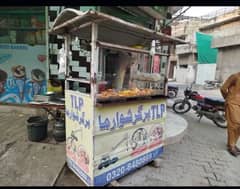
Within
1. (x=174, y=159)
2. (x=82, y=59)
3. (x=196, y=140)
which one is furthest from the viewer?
(x=196, y=140)

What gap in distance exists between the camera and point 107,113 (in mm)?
1950

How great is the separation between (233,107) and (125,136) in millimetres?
2124

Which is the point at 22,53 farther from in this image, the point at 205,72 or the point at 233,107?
the point at 205,72

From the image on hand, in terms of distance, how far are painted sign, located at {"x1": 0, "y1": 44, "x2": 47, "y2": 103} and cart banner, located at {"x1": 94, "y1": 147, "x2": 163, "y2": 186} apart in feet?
10.5

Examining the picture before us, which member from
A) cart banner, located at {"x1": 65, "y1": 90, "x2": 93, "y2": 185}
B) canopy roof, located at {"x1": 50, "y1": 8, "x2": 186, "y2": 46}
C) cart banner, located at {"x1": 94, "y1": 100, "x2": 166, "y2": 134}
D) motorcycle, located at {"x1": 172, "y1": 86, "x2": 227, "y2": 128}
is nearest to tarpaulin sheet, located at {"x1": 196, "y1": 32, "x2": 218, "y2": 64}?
motorcycle, located at {"x1": 172, "y1": 86, "x2": 227, "y2": 128}

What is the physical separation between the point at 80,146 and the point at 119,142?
47 cm

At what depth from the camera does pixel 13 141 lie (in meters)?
3.12

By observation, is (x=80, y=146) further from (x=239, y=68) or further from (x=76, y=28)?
(x=239, y=68)

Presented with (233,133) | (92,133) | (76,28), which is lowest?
(233,133)

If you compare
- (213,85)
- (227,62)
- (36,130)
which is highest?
(227,62)

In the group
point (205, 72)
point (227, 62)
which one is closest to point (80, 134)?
point (227, 62)

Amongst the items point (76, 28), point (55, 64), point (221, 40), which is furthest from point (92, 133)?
point (221, 40)

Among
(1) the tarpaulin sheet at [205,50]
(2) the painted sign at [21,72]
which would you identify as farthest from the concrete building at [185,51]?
(2) the painted sign at [21,72]

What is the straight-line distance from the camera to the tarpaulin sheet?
48.1ft
